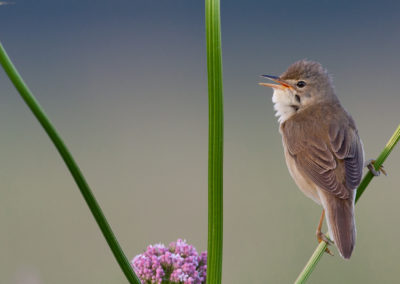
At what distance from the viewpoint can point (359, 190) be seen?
1.74m

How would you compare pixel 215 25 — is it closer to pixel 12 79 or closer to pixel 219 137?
pixel 219 137

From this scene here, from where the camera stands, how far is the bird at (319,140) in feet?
6.05

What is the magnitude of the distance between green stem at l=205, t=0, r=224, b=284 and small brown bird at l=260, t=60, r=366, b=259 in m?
0.57

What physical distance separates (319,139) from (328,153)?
0.10 m

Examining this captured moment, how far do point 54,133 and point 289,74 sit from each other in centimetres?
161

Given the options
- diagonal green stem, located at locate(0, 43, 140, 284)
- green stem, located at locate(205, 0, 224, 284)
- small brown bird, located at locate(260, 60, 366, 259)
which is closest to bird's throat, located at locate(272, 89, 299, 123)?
small brown bird, located at locate(260, 60, 366, 259)

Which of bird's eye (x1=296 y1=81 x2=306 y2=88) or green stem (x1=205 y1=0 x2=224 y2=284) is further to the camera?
bird's eye (x1=296 y1=81 x2=306 y2=88)

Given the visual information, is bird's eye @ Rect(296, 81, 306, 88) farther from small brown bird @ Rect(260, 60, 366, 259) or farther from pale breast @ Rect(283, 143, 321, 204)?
pale breast @ Rect(283, 143, 321, 204)

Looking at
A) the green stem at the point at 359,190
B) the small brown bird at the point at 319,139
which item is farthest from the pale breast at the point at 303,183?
the green stem at the point at 359,190

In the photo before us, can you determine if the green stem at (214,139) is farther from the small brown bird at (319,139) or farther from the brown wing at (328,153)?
the brown wing at (328,153)

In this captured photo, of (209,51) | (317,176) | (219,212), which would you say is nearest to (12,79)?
(209,51)

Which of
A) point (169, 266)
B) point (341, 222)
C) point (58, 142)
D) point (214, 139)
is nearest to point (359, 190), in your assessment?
point (341, 222)

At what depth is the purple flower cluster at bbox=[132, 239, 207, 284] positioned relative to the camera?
1.51 m

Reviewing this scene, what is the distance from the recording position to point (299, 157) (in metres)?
2.26
